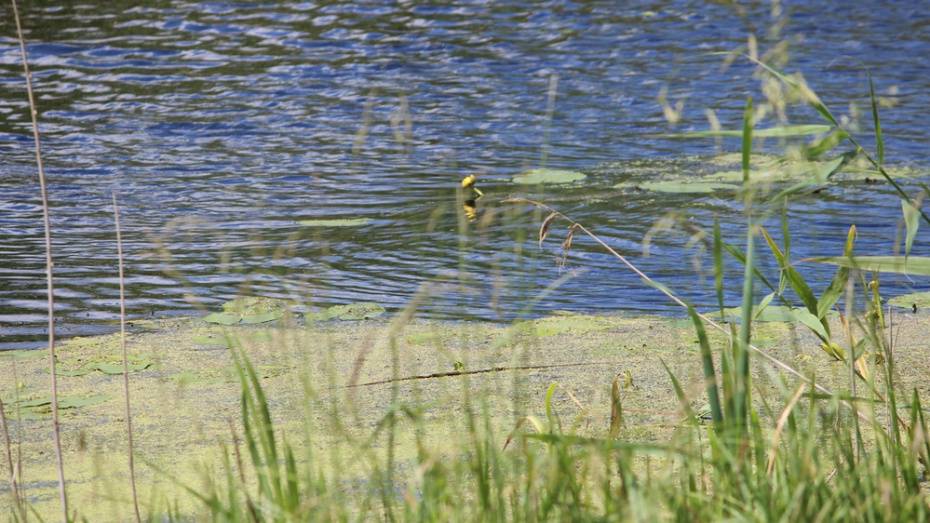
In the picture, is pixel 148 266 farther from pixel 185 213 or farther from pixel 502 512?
pixel 502 512

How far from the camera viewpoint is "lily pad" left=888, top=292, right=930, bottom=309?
418cm

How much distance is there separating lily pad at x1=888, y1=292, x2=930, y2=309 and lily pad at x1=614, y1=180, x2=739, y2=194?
194cm

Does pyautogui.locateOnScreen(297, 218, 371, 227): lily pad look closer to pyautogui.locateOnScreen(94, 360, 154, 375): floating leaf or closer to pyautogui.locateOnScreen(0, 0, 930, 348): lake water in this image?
pyautogui.locateOnScreen(0, 0, 930, 348): lake water

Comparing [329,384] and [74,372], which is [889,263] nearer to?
[329,384]

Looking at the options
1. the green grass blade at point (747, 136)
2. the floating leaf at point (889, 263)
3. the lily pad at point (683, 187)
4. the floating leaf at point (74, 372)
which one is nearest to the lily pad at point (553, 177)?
the lily pad at point (683, 187)

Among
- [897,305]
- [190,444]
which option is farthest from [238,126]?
[190,444]

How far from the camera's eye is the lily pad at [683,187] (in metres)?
6.22

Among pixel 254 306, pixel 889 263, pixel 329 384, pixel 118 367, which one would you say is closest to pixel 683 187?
pixel 254 306

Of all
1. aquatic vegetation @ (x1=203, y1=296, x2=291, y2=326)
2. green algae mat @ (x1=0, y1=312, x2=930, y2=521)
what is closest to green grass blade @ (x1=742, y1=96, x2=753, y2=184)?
green algae mat @ (x1=0, y1=312, x2=930, y2=521)

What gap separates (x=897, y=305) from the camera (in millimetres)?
4199

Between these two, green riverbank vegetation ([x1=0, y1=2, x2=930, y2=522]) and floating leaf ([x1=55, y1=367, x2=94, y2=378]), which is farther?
floating leaf ([x1=55, y1=367, x2=94, y2=378])

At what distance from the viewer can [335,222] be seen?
5699 millimetres

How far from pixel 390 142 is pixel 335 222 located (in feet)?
6.92

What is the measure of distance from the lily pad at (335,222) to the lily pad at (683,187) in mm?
1359
